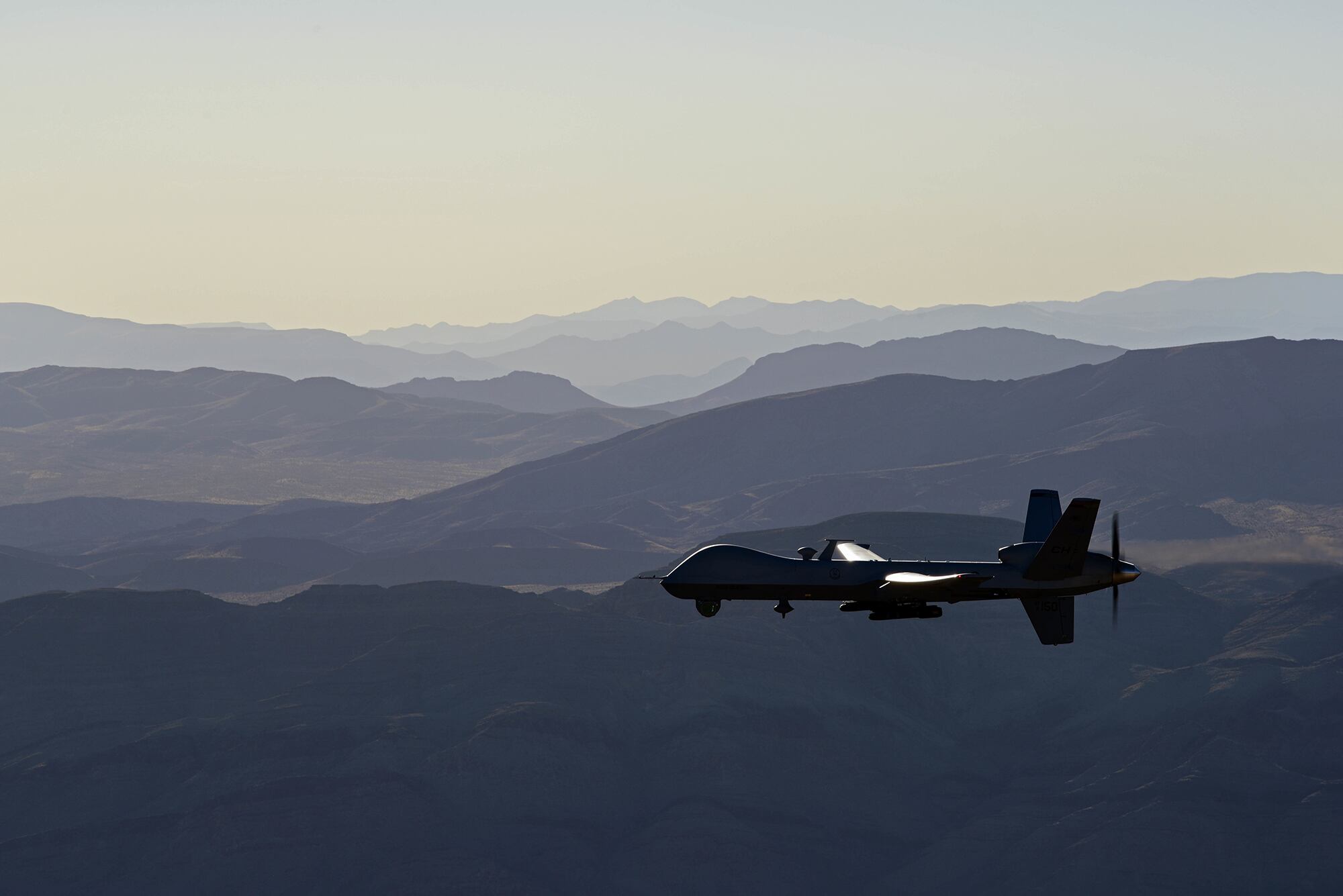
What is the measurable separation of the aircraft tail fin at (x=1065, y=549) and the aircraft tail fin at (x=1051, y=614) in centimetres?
198

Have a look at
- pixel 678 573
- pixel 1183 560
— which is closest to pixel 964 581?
pixel 678 573

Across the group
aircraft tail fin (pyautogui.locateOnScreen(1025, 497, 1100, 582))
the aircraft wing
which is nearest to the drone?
aircraft tail fin (pyautogui.locateOnScreen(1025, 497, 1100, 582))

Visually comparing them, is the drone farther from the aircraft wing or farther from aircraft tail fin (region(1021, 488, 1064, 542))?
aircraft tail fin (region(1021, 488, 1064, 542))

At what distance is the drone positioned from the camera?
84.2m

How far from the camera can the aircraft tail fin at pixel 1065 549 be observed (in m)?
83.4

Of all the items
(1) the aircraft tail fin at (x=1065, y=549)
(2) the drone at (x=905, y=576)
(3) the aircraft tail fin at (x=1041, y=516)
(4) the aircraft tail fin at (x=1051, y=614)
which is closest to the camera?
(1) the aircraft tail fin at (x=1065, y=549)

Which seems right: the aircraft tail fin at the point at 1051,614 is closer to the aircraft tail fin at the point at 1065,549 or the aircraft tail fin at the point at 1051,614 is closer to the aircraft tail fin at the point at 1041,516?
the aircraft tail fin at the point at 1065,549

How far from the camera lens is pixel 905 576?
273 ft

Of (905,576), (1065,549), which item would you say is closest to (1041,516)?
(1065,549)

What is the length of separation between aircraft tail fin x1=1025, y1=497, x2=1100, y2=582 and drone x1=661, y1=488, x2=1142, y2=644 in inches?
1.4

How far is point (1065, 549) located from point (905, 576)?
8684 mm

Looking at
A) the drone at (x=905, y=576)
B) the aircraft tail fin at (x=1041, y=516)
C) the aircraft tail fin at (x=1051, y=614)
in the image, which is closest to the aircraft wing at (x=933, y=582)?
the drone at (x=905, y=576)

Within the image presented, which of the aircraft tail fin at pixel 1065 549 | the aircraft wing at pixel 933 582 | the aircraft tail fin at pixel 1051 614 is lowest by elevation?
the aircraft tail fin at pixel 1051 614

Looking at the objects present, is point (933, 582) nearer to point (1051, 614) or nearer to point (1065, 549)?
point (1065, 549)
